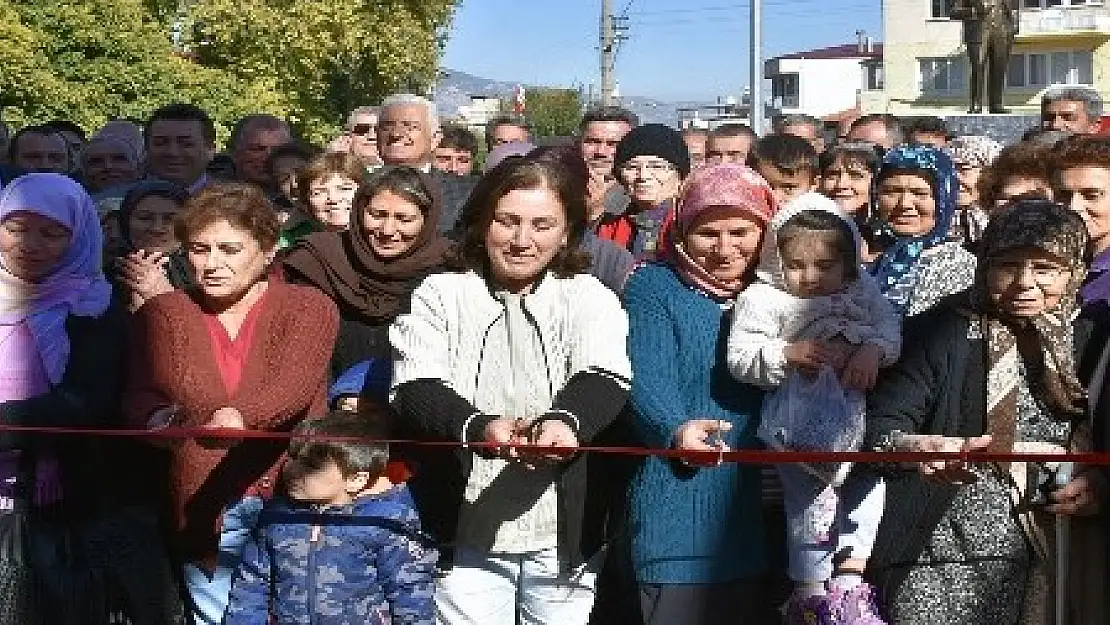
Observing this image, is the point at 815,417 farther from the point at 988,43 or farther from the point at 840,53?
the point at 840,53

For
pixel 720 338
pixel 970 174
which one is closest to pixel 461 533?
pixel 720 338

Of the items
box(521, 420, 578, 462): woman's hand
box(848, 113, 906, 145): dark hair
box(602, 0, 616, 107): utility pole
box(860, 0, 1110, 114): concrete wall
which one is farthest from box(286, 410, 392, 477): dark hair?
box(860, 0, 1110, 114): concrete wall

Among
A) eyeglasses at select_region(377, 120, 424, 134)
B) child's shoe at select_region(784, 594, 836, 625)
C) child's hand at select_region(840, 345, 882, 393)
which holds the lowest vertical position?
child's shoe at select_region(784, 594, 836, 625)

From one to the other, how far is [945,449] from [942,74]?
203ft

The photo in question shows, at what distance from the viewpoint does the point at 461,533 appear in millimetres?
4516

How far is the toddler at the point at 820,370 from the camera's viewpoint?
14.5 ft

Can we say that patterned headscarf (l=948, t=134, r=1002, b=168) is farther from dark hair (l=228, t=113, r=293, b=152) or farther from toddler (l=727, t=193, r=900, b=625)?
dark hair (l=228, t=113, r=293, b=152)

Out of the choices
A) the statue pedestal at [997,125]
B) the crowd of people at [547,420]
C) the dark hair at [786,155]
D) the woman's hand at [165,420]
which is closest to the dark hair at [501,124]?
the dark hair at [786,155]

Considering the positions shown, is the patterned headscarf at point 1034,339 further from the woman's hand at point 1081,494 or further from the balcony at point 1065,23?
the balcony at point 1065,23

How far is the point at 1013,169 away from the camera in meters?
5.88

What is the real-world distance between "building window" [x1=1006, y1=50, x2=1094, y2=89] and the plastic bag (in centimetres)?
5899

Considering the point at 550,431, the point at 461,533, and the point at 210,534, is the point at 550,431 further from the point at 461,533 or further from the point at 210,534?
the point at 210,534

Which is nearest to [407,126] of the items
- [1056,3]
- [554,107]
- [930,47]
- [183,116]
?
[183,116]

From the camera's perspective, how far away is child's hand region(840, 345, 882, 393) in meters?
4.40
